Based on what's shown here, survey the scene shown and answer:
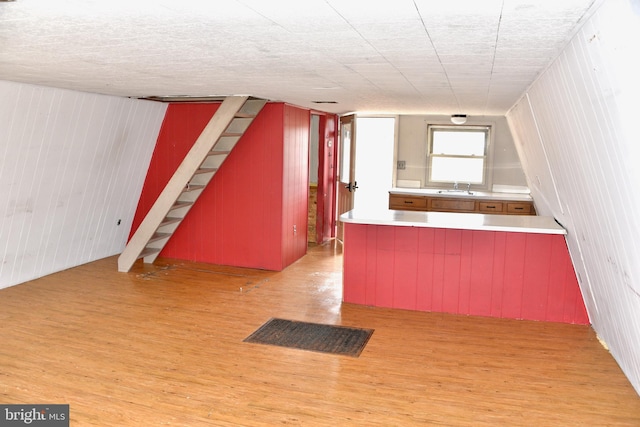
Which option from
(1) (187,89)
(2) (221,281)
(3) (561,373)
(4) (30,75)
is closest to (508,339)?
(3) (561,373)

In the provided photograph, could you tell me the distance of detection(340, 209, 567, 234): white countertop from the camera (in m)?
5.28

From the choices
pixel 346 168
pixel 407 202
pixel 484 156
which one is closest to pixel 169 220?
pixel 346 168

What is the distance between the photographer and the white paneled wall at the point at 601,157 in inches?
85.0

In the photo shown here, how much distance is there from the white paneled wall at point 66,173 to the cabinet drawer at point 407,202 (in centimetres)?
371

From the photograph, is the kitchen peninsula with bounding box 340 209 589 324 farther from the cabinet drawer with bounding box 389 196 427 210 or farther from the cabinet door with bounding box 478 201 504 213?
the cabinet drawer with bounding box 389 196 427 210

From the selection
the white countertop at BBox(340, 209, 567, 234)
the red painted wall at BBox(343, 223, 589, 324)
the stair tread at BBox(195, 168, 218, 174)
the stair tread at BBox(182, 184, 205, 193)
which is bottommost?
the red painted wall at BBox(343, 223, 589, 324)

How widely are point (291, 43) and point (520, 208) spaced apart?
19.1 feet

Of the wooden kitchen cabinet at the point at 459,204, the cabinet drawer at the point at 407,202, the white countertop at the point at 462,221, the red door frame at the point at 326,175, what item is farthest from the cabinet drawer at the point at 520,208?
the red door frame at the point at 326,175

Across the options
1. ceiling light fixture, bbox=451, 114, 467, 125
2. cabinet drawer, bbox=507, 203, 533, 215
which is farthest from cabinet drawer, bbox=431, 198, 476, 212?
ceiling light fixture, bbox=451, 114, 467, 125

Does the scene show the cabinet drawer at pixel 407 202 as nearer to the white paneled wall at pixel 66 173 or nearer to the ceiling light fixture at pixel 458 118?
the ceiling light fixture at pixel 458 118

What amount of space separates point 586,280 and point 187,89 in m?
4.21

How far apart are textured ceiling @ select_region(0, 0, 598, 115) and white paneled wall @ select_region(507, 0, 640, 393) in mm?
178

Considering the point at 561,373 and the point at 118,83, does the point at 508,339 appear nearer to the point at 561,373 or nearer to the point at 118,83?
the point at 561,373

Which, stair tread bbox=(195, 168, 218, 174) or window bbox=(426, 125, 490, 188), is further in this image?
window bbox=(426, 125, 490, 188)
